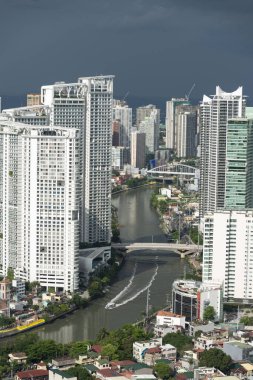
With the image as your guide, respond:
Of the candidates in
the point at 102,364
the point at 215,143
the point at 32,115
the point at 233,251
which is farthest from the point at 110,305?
the point at 215,143

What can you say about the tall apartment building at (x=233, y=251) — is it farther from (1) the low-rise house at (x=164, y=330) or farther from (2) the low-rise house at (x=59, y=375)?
(2) the low-rise house at (x=59, y=375)

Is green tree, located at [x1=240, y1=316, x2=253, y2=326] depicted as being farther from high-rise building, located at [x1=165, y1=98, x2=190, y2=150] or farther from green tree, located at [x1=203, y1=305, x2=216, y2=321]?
high-rise building, located at [x1=165, y1=98, x2=190, y2=150]

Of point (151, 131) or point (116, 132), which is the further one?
point (151, 131)

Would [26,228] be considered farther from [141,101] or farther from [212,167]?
[141,101]

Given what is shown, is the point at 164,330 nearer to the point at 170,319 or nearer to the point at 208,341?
the point at 170,319

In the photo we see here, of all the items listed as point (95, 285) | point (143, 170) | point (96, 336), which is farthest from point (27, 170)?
point (143, 170)

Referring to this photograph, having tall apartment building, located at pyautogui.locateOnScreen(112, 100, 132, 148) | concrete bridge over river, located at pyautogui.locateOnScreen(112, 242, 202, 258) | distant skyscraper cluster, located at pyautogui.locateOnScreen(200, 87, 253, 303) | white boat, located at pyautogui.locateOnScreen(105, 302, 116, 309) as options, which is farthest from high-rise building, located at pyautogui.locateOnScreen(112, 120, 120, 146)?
white boat, located at pyautogui.locateOnScreen(105, 302, 116, 309)
